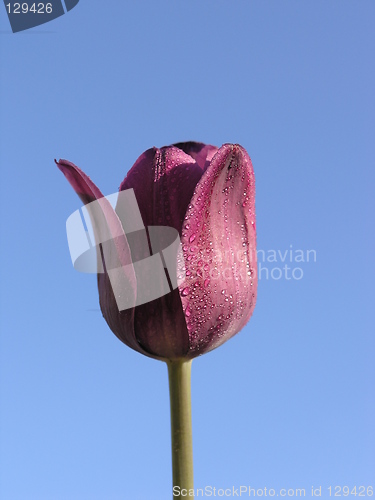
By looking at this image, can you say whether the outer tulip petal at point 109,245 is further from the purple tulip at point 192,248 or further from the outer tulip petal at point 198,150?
the outer tulip petal at point 198,150

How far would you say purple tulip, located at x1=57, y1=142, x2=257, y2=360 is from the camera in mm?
681

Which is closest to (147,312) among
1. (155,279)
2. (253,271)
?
(155,279)

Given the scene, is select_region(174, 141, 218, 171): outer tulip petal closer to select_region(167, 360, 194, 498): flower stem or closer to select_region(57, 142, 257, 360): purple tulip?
select_region(57, 142, 257, 360): purple tulip

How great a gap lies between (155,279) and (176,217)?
0.07m

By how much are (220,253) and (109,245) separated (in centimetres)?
12

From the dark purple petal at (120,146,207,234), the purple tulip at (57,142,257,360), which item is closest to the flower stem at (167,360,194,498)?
the purple tulip at (57,142,257,360)

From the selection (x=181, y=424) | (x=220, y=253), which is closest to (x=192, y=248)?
(x=220, y=253)

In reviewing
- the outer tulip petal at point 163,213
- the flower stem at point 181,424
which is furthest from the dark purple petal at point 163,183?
the flower stem at point 181,424

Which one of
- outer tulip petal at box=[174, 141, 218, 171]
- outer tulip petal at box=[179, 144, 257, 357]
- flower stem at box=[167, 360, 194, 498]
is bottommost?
flower stem at box=[167, 360, 194, 498]

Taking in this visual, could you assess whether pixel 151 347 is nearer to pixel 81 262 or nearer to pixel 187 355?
pixel 187 355

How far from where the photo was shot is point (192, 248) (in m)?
0.67

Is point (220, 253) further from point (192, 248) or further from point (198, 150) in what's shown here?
point (198, 150)

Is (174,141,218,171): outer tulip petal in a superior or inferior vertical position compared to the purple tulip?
superior

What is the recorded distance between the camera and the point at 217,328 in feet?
2.32
